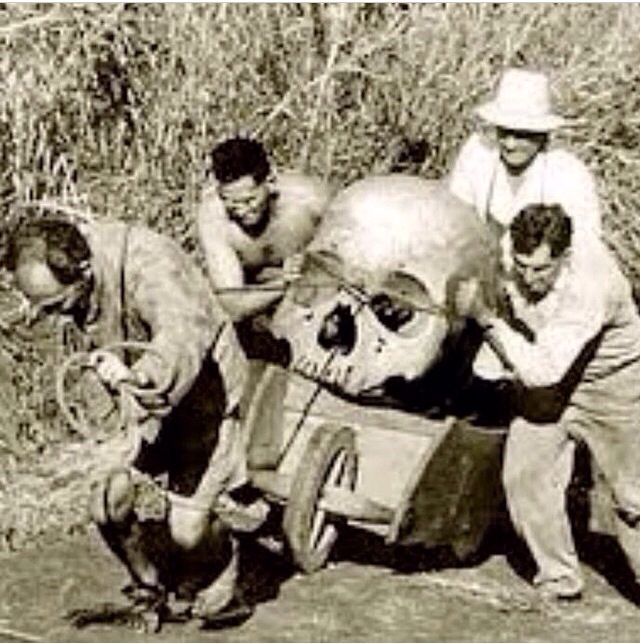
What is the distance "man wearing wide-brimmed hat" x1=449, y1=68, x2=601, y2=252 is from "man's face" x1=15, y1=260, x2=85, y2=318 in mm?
1950

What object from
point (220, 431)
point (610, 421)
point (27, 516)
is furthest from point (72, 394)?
point (610, 421)

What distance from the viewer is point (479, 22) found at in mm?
10156

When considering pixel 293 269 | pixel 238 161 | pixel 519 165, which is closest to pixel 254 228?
pixel 293 269

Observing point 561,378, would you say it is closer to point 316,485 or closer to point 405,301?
point 405,301

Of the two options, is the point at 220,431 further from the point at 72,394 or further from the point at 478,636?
the point at 72,394

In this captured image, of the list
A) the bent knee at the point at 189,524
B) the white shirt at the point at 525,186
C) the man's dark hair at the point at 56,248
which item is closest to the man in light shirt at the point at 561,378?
the white shirt at the point at 525,186

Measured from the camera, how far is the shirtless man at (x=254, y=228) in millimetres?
7156

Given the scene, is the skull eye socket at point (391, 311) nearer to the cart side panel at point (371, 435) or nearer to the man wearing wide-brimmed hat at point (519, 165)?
the cart side panel at point (371, 435)

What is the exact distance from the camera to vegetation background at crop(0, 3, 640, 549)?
8945 mm

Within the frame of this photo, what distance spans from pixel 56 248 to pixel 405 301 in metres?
1.56

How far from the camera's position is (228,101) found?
375 inches

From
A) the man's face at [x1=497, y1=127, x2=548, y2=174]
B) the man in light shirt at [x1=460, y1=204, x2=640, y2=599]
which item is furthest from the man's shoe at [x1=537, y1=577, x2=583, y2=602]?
the man's face at [x1=497, y1=127, x2=548, y2=174]

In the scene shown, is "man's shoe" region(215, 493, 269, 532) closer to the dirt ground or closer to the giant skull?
the dirt ground

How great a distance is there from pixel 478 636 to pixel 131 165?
3316 mm
